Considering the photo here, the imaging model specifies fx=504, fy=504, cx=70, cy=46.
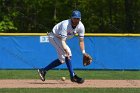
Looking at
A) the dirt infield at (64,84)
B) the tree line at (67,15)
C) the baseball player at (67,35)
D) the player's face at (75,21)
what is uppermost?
the player's face at (75,21)

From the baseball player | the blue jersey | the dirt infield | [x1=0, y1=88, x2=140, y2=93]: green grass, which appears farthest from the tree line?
[x1=0, y1=88, x2=140, y2=93]: green grass

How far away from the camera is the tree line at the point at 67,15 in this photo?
34750 millimetres

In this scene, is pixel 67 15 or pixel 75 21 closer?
pixel 75 21

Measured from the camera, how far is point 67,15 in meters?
35.9

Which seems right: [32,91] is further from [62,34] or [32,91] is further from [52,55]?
[52,55]

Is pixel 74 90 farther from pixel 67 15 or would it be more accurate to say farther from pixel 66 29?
pixel 67 15

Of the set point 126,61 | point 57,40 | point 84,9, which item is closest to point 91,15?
point 84,9

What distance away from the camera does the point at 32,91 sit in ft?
33.6

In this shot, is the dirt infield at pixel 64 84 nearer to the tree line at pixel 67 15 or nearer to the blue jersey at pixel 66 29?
the blue jersey at pixel 66 29

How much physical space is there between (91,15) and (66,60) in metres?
23.9

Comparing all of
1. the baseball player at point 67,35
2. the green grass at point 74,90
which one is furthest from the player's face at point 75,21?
the green grass at point 74,90

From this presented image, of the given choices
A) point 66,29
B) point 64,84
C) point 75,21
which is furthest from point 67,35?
point 64,84

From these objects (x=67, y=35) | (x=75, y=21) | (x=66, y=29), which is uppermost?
(x=75, y=21)

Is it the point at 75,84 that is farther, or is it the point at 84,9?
the point at 84,9
